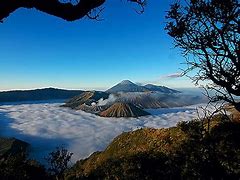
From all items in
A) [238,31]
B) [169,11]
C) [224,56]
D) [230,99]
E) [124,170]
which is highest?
[169,11]

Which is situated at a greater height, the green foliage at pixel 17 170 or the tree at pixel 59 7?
the tree at pixel 59 7

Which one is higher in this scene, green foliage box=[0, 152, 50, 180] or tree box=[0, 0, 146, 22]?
tree box=[0, 0, 146, 22]

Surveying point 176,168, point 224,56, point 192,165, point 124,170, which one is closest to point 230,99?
point 224,56

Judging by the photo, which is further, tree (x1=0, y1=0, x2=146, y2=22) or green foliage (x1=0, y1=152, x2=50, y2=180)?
green foliage (x1=0, y1=152, x2=50, y2=180)

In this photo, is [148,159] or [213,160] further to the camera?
[148,159]

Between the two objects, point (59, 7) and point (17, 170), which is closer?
point (59, 7)

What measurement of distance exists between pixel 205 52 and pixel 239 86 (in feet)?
6.51

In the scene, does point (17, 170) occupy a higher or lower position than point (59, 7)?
lower

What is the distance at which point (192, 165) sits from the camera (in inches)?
542

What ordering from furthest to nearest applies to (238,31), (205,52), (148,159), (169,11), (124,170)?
(148,159) → (124,170) → (169,11) → (205,52) → (238,31)

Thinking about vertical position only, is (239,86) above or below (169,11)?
below

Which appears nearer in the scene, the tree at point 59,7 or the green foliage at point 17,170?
the tree at point 59,7

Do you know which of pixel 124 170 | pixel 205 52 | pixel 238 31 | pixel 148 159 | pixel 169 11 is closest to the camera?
pixel 238 31

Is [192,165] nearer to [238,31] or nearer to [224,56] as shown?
[224,56]
